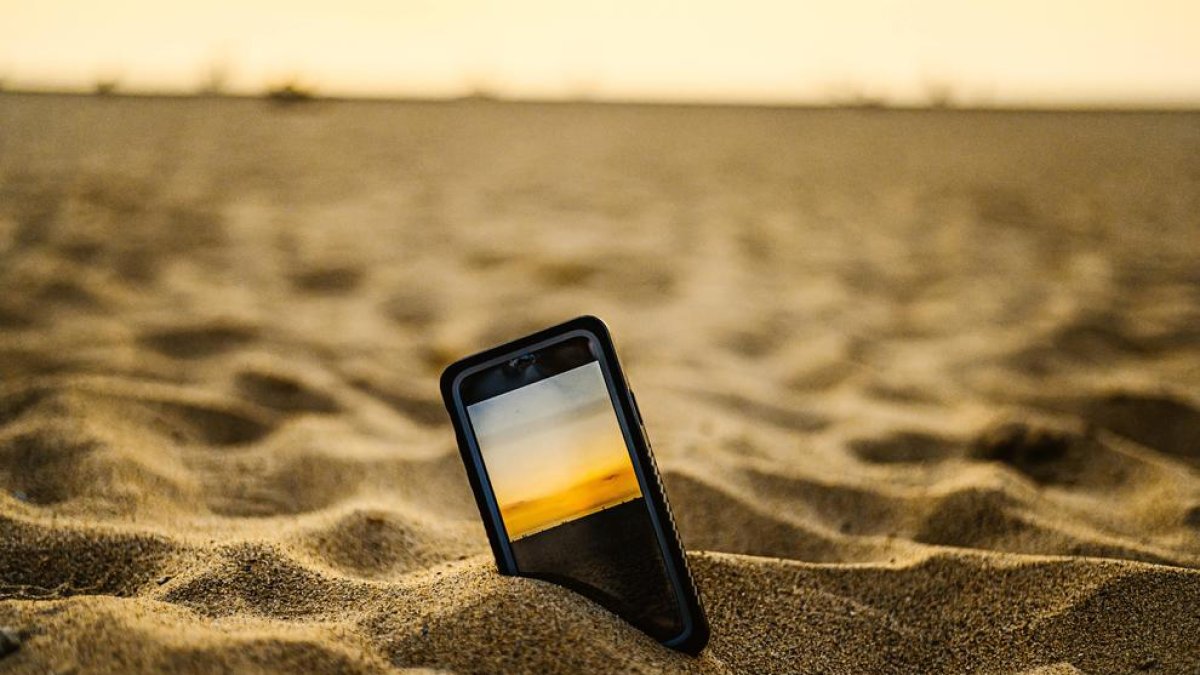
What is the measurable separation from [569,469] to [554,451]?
31 millimetres

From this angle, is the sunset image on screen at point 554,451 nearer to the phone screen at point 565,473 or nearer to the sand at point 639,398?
the phone screen at point 565,473

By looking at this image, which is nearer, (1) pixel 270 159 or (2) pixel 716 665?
(2) pixel 716 665

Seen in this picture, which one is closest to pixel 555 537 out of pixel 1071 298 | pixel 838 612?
pixel 838 612

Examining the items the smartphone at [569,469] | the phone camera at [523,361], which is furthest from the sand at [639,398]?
the phone camera at [523,361]

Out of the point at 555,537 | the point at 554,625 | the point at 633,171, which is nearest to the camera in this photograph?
the point at 554,625

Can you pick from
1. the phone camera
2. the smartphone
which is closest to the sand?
the smartphone

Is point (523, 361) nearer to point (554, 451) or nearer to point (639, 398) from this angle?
point (554, 451)

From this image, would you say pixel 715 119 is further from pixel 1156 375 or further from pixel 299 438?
pixel 299 438

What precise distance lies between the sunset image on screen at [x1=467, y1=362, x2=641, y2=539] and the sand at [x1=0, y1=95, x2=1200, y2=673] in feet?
0.34

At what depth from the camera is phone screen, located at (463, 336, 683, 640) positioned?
102 cm

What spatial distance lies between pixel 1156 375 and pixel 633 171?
4142 millimetres

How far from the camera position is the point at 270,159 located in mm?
5262

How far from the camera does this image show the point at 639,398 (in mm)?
2191

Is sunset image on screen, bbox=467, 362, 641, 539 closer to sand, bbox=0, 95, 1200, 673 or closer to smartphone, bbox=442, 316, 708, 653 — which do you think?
smartphone, bbox=442, 316, 708, 653
